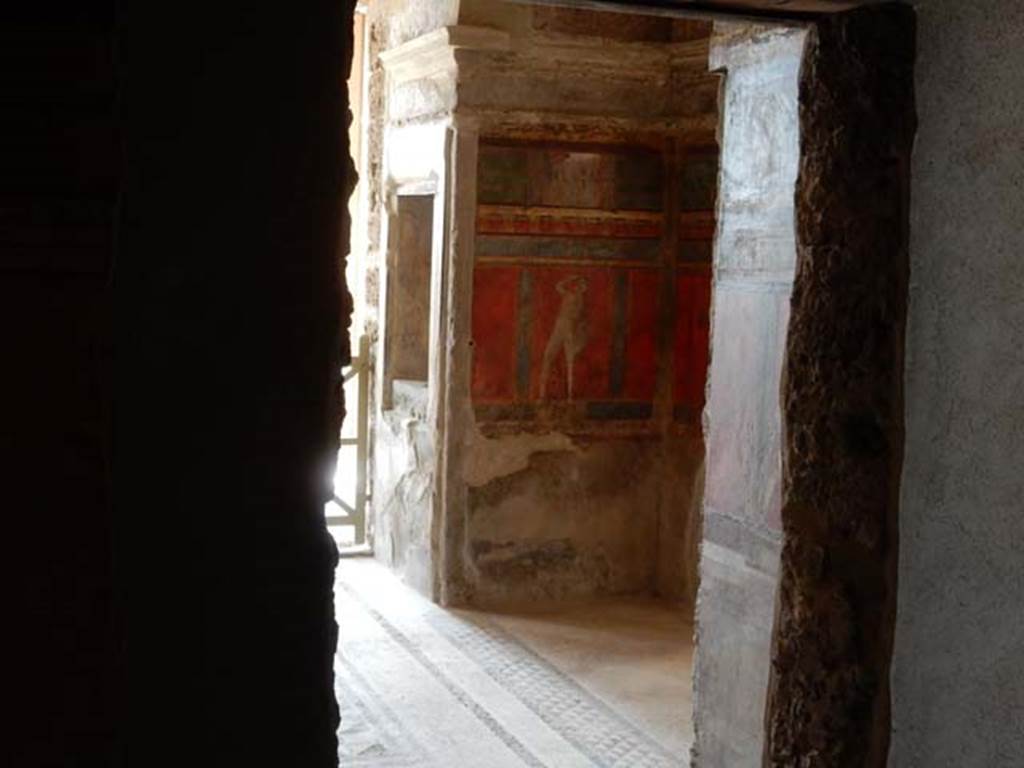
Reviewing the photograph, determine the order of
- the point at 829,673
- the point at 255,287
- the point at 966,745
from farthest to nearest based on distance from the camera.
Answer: the point at 829,673, the point at 966,745, the point at 255,287

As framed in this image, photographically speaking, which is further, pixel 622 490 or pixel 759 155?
pixel 622 490

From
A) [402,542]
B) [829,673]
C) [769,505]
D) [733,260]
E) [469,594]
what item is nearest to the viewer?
[829,673]

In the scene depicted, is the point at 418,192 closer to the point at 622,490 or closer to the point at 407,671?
the point at 622,490

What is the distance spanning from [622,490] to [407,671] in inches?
69.7

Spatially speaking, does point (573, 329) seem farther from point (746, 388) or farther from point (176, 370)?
point (176, 370)

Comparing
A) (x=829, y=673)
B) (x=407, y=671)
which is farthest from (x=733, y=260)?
(x=407, y=671)

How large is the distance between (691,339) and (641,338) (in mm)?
251

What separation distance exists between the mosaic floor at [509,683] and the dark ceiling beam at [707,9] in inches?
110

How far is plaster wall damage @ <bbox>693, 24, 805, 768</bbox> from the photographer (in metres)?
3.18

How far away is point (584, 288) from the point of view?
22.5 ft

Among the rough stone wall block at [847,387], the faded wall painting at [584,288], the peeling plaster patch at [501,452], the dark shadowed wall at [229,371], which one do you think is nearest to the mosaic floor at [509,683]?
the peeling plaster patch at [501,452]

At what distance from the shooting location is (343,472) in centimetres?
1009

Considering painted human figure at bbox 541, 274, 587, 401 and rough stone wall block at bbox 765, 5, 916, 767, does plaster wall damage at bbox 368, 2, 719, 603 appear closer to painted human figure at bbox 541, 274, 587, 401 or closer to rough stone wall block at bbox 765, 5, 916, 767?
painted human figure at bbox 541, 274, 587, 401

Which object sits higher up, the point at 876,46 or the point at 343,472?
the point at 876,46
